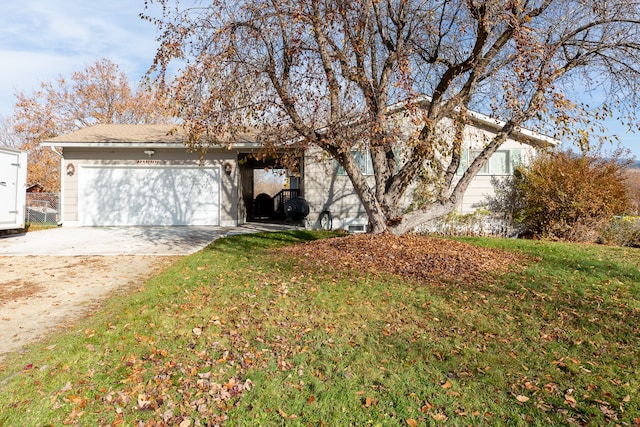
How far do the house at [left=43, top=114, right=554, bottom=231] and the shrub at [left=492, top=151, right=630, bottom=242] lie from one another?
62.0 inches

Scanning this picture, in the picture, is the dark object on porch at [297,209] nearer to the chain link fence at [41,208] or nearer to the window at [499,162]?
the window at [499,162]

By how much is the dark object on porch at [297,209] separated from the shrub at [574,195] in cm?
666

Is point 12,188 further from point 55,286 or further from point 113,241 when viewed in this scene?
point 55,286

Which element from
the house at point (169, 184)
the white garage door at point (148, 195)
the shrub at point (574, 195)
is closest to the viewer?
A: the shrub at point (574, 195)

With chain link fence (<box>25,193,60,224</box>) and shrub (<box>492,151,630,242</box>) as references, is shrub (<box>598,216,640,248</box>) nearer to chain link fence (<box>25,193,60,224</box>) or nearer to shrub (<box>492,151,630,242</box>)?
shrub (<box>492,151,630,242</box>)

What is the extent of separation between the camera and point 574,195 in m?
11.1

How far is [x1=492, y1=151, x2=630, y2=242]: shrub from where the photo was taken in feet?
36.3

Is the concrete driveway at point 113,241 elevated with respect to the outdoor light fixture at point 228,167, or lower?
lower

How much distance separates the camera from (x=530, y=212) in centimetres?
1208

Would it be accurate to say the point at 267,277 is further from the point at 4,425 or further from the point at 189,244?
the point at 189,244

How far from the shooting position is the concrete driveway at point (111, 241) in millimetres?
8781

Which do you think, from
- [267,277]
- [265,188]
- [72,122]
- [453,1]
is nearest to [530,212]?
[453,1]

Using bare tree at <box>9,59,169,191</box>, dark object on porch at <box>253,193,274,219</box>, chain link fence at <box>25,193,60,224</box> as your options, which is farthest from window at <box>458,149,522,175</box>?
bare tree at <box>9,59,169,191</box>

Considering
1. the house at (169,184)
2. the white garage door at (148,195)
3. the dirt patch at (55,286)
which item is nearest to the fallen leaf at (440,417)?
the dirt patch at (55,286)
